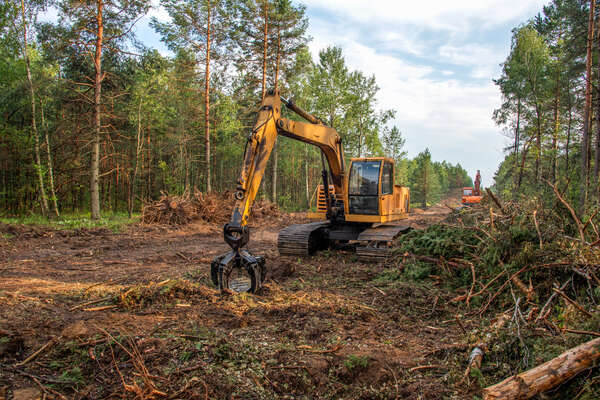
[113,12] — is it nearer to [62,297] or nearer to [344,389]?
[62,297]

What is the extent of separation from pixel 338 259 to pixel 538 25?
2875 centimetres

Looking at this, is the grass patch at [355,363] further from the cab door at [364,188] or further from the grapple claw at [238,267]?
the cab door at [364,188]

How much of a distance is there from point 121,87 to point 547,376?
19473 millimetres

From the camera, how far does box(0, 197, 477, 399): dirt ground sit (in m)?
3.15

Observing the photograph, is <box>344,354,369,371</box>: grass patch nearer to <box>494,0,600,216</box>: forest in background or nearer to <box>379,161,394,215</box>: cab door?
<box>379,161,394,215</box>: cab door

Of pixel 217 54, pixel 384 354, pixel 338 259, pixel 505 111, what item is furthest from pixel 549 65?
pixel 384 354

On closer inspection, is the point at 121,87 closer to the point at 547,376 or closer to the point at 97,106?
the point at 97,106

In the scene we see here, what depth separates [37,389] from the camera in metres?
3.02

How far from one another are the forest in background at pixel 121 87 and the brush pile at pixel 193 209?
229 centimetres

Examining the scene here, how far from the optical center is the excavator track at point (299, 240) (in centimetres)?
932

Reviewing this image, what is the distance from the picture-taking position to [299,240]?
30.7ft

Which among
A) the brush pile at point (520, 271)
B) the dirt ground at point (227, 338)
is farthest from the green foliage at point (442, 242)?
the dirt ground at point (227, 338)

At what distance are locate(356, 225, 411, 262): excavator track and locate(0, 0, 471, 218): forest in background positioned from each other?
11543mm

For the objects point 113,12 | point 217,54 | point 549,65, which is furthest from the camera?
point 549,65
